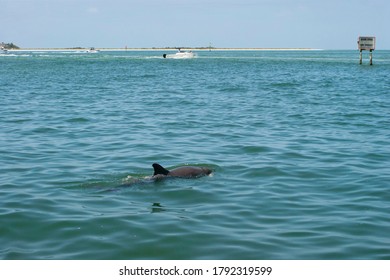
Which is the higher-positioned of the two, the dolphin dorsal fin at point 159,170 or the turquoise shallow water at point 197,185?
the dolphin dorsal fin at point 159,170

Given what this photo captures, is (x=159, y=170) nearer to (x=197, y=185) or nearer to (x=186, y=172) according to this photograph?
(x=186, y=172)

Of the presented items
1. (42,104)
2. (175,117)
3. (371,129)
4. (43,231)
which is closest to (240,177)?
(43,231)

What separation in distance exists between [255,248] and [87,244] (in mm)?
2549

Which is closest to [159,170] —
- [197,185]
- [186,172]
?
[186,172]

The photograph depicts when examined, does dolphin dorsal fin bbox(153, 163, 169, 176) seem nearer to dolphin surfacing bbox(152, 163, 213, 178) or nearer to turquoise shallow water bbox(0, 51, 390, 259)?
dolphin surfacing bbox(152, 163, 213, 178)

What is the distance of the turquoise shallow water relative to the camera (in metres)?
8.71

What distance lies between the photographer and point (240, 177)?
42.6 ft

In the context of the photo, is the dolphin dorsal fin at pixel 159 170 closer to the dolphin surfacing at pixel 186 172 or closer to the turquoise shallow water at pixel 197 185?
the dolphin surfacing at pixel 186 172

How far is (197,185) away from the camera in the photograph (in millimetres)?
12172

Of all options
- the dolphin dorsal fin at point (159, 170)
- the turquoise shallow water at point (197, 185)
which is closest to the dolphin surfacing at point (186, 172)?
the dolphin dorsal fin at point (159, 170)

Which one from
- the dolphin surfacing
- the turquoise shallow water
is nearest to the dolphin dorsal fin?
the dolphin surfacing

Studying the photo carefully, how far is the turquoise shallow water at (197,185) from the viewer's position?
343 inches
